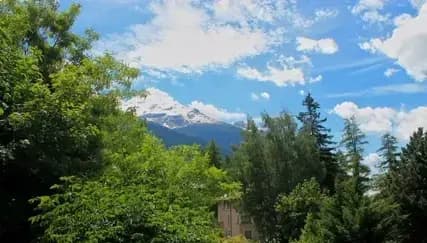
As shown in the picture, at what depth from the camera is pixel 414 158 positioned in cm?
3394

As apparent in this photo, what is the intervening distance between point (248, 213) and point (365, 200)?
29998 millimetres

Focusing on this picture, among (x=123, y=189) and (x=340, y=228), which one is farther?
(x=340, y=228)

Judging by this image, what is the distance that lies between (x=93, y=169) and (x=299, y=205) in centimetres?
2609

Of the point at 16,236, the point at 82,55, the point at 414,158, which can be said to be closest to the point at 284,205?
the point at 414,158

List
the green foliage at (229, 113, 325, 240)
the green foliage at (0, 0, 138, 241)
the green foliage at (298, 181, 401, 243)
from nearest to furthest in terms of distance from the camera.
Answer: the green foliage at (0, 0, 138, 241), the green foliage at (298, 181, 401, 243), the green foliage at (229, 113, 325, 240)

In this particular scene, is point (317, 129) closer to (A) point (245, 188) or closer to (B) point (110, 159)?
(A) point (245, 188)

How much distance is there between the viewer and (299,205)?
39.1 m

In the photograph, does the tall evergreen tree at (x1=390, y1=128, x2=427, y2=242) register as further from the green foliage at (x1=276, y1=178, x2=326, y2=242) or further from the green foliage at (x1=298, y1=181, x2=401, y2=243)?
the green foliage at (x1=298, y1=181, x2=401, y2=243)

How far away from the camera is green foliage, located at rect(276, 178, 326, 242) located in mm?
37469

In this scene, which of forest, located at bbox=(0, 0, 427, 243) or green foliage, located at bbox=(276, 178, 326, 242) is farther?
green foliage, located at bbox=(276, 178, 326, 242)

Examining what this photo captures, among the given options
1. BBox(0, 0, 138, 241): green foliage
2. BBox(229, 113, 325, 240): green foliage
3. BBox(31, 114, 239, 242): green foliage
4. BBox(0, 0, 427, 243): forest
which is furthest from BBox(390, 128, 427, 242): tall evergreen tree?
BBox(0, 0, 138, 241): green foliage

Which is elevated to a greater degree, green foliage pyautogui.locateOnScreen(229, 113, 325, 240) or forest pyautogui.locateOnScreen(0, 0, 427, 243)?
green foliage pyautogui.locateOnScreen(229, 113, 325, 240)

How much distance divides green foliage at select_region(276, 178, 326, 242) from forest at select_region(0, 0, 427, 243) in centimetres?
495

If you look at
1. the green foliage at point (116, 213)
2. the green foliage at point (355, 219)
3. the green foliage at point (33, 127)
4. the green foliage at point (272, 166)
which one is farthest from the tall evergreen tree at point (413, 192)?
the green foliage at point (33, 127)
